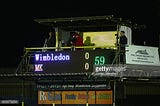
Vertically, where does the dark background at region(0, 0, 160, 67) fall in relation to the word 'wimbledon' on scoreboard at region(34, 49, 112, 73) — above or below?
above

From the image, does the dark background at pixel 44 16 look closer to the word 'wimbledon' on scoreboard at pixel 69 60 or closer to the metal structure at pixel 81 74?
the metal structure at pixel 81 74

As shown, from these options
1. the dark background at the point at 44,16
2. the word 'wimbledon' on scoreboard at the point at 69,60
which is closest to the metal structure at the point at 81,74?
the word 'wimbledon' on scoreboard at the point at 69,60

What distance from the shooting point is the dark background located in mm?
32969

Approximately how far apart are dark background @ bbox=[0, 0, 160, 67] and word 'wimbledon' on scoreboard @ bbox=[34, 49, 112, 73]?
6.89 m

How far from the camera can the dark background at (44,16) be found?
3297 cm

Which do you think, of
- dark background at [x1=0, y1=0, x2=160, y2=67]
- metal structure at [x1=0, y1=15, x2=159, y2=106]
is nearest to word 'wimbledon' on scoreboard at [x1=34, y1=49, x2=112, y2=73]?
metal structure at [x1=0, y1=15, x2=159, y2=106]

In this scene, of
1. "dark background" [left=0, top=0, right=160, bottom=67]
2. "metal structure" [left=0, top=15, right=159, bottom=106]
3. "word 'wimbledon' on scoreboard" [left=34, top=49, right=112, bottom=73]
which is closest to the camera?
"metal structure" [left=0, top=15, right=159, bottom=106]

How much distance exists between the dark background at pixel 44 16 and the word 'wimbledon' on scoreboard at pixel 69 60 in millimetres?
6887

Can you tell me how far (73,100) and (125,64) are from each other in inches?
125

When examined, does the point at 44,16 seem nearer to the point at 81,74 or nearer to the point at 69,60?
Answer: the point at 69,60

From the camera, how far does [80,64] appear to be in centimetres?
2641

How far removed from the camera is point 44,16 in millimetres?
35906

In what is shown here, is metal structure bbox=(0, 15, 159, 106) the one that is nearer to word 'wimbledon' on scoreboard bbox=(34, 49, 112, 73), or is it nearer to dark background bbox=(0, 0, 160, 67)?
word 'wimbledon' on scoreboard bbox=(34, 49, 112, 73)

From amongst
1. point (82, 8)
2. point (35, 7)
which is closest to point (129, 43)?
point (82, 8)
